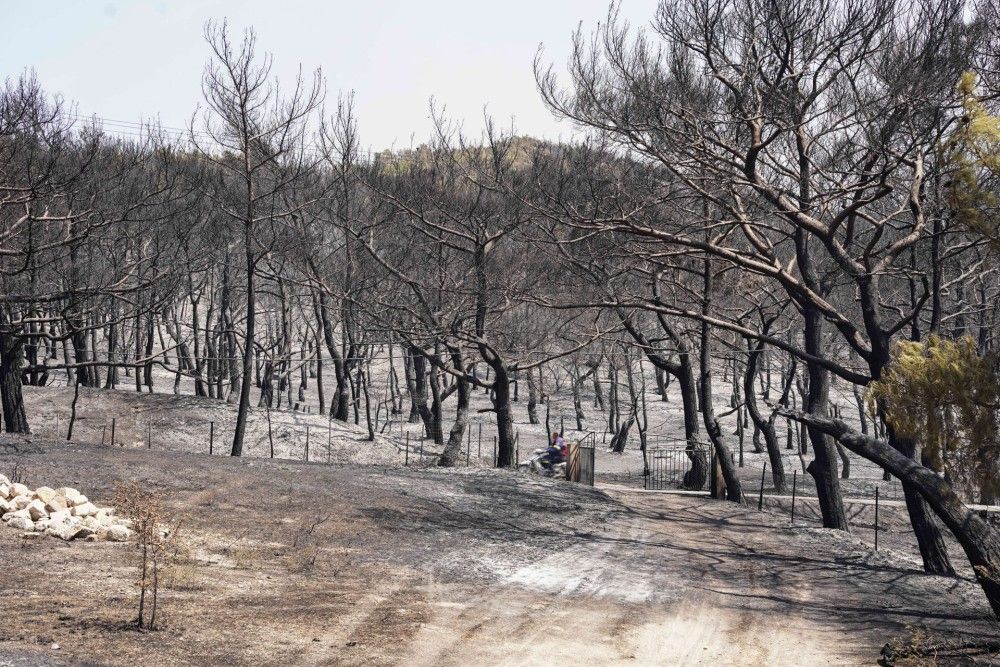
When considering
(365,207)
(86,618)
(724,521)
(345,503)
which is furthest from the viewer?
(365,207)

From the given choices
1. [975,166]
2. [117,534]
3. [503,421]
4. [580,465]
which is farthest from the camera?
[580,465]

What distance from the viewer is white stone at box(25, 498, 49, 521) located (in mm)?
14117

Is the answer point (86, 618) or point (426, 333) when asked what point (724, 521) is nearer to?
point (426, 333)

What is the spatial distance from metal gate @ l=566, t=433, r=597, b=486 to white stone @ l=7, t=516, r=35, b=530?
18.1 m

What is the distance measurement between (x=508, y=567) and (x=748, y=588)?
3.40 meters

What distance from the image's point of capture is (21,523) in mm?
13828

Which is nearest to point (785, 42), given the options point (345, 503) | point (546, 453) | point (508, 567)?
point (508, 567)

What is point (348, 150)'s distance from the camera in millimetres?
33062

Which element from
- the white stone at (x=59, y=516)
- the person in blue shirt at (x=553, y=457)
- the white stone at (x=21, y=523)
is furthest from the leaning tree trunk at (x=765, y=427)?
the white stone at (x=21, y=523)

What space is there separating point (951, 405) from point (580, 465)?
21998 millimetres

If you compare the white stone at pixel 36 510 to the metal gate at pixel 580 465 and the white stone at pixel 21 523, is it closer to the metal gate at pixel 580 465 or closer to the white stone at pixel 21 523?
the white stone at pixel 21 523

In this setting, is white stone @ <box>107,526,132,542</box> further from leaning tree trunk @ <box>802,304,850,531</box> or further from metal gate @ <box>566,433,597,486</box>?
metal gate @ <box>566,433,597,486</box>

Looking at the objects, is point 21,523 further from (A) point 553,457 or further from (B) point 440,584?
(A) point 553,457

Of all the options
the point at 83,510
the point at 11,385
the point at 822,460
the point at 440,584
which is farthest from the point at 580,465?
the point at 83,510
